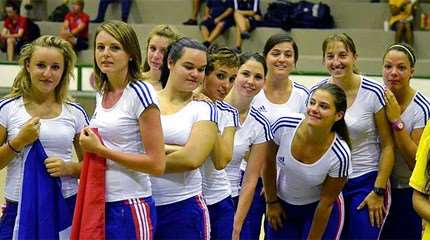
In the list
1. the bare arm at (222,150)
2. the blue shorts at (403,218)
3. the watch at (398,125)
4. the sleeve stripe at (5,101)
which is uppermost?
the sleeve stripe at (5,101)

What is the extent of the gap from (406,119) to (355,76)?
375 millimetres

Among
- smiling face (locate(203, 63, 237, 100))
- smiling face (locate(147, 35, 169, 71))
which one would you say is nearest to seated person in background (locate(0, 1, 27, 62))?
smiling face (locate(147, 35, 169, 71))

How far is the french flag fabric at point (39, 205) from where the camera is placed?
10.9ft

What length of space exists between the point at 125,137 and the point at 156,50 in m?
1.14

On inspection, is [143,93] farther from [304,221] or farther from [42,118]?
[304,221]

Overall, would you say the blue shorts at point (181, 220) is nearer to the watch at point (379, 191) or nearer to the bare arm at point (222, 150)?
the bare arm at point (222, 150)

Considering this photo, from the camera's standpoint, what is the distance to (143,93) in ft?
9.90

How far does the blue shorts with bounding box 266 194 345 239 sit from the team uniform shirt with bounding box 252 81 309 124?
0.50 metres

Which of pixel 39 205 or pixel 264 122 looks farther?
pixel 264 122

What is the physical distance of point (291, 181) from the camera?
4.12 metres

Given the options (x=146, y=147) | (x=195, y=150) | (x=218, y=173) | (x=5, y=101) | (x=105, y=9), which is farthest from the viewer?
(x=105, y=9)

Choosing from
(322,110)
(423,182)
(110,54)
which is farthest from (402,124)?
(110,54)

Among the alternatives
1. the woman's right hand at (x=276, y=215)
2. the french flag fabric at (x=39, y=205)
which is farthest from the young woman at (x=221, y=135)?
the french flag fabric at (x=39, y=205)

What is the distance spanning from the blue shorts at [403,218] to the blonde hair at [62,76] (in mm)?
1996
